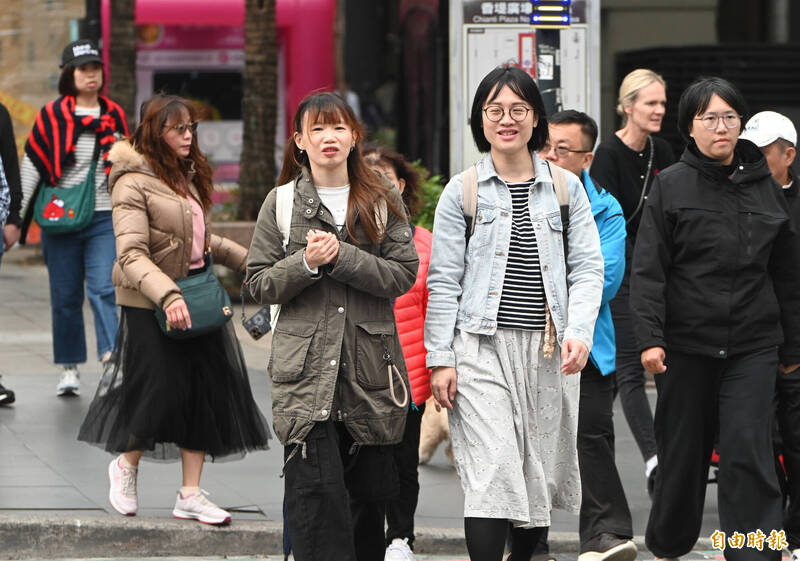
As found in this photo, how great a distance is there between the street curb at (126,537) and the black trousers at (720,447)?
1.65 m

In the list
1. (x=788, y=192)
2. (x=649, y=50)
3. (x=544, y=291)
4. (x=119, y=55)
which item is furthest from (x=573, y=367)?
(x=119, y=55)

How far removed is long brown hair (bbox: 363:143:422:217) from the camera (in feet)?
19.3

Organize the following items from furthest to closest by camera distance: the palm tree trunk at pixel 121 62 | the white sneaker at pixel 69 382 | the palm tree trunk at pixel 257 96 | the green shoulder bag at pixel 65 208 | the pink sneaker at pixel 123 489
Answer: the palm tree trunk at pixel 121 62
the palm tree trunk at pixel 257 96
the white sneaker at pixel 69 382
the green shoulder bag at pixel 65 208
the pink sneaker at pixel 123 489

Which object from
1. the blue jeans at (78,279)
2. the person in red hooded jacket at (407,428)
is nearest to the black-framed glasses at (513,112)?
the person in red hooded jacket at (407,428)

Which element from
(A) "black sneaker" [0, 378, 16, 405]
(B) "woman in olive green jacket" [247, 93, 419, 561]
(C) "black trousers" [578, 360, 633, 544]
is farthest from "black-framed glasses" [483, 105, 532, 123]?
(A) "black sneaker" [0, 378, 16, 405]

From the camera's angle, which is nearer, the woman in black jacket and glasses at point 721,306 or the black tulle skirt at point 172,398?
the woman in black jacket and glasses at point 721,306

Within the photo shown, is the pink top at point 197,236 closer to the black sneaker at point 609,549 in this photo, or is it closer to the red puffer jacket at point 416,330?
the red puffer jacket at point 416,330

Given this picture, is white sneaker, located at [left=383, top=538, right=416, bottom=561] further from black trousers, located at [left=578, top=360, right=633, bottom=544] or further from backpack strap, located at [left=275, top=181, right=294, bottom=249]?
backpack strap, located at [left=275, top=181, right=294, bottom=249]

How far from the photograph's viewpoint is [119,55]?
14422 mm

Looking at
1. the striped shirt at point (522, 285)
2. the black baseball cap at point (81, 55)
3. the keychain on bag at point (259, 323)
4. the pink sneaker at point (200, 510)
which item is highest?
the black baseball cap at point (81, 55)

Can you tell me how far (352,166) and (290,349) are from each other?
69 centimetres

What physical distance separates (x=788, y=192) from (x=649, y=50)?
7844 mm

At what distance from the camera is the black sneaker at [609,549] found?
5848 millimetres

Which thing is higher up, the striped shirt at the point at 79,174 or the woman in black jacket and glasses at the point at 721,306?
the striped shirt at the point at 79,174
